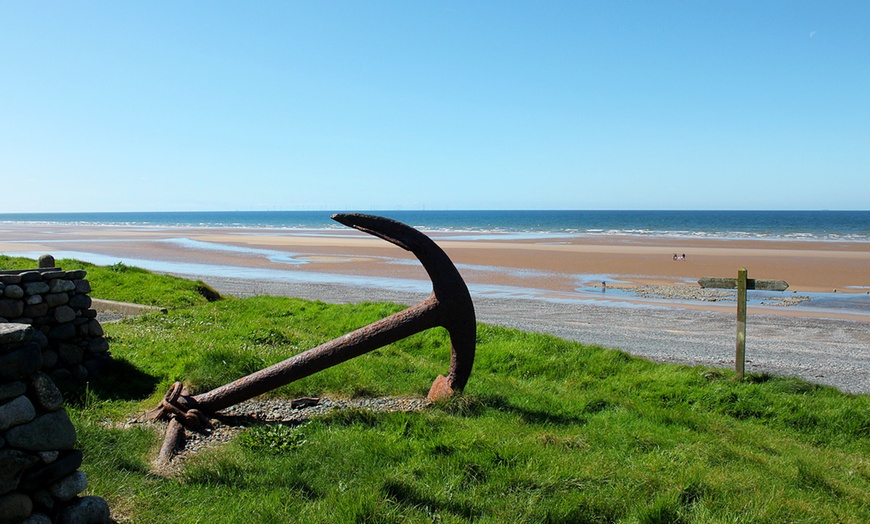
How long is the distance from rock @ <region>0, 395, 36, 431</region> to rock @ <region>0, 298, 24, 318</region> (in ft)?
13.9

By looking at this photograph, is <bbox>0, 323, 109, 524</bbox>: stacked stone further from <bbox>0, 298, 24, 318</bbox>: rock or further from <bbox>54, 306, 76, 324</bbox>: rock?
<bbox>54, 306, 76, 324</bbox>: rock

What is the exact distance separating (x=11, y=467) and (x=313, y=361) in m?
2.64

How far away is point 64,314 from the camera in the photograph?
22.0 ft

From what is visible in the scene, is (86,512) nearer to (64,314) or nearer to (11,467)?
(11,467)

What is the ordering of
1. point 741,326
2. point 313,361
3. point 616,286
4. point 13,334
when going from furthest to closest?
point 616,286 < point 741,326 < point 313,361 < point 13,334

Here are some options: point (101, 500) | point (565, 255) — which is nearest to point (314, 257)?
point (565, 255)

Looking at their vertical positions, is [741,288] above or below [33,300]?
above

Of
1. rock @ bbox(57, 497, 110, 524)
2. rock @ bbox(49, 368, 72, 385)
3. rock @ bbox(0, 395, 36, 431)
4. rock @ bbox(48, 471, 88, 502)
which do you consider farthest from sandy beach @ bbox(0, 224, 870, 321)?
rock @ bbox(0, 395, 36, 431)

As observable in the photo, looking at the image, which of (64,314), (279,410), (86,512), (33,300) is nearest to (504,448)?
(279,410)

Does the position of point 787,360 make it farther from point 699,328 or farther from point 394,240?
point 394,240

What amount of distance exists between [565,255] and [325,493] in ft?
92.4

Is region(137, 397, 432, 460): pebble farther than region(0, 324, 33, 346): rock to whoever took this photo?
Yes

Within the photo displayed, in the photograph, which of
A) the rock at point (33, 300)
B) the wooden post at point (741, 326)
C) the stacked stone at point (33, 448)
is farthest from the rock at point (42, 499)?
the wooden post at point (741, 326)

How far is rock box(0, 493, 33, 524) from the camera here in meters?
2.71
